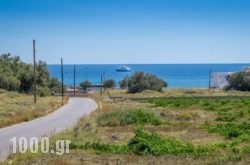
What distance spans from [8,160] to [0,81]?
7985 centimetres

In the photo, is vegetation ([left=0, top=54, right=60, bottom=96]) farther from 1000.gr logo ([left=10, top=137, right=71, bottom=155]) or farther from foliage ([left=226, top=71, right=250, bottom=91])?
1000.gr logo ([left=10, top=137, right=71, bottom=155])

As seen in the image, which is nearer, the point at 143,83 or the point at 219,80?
the point at 143,83

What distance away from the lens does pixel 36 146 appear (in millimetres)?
20328

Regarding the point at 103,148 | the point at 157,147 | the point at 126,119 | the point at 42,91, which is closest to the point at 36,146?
the point at 103,148

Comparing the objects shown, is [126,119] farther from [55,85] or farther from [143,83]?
[55,85]

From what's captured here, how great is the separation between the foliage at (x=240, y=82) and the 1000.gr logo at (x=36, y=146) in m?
84.2

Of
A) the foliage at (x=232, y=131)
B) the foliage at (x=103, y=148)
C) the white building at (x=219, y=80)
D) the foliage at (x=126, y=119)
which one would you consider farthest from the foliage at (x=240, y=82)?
the foliage at (x=103, y=148)

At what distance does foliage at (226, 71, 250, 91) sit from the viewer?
337ft

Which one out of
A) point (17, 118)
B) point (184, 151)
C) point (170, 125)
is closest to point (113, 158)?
point (184, 151)

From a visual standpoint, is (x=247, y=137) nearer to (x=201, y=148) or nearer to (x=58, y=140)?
(x=201, y=148)

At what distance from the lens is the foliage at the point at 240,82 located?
103 m

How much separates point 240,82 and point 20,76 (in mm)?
44563

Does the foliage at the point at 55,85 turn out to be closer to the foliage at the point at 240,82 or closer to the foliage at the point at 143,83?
the foliage at the point at 143,83

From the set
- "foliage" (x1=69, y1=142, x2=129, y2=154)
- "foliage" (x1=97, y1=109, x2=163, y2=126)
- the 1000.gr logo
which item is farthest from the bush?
"foliage" (x1=69, y1=142, x2=129, y2=154)
